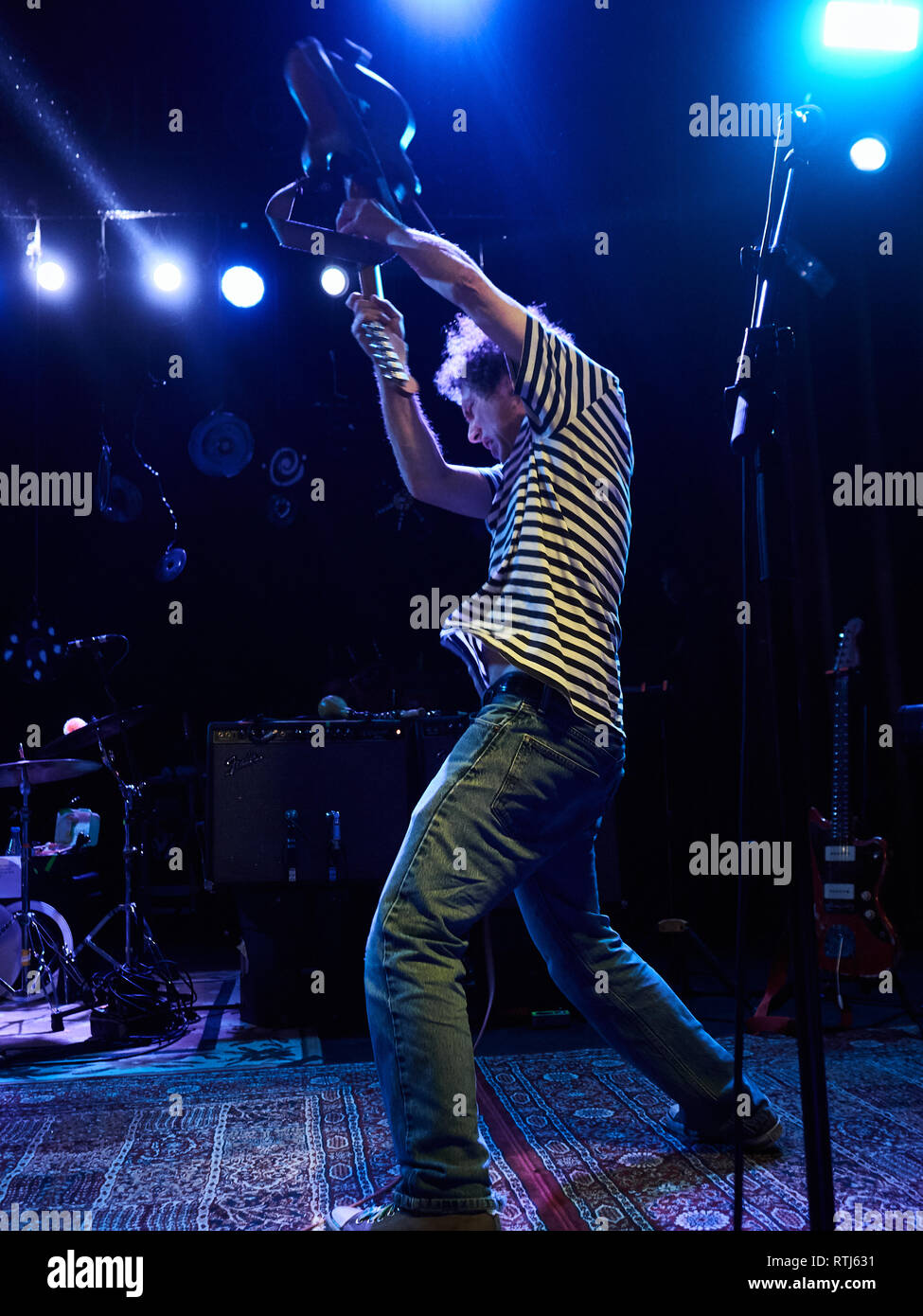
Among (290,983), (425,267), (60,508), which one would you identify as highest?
(60,508)

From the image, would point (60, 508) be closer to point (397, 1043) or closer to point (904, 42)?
point (904, 42)

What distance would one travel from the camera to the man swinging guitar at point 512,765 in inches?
63.6

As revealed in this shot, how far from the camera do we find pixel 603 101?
517 centimetres

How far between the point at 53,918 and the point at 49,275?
396cm

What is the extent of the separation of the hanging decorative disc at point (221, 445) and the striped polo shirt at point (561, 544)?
543 centimetres

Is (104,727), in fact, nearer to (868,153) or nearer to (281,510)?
(281,510)

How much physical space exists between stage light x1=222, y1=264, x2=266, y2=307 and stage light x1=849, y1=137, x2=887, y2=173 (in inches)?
139

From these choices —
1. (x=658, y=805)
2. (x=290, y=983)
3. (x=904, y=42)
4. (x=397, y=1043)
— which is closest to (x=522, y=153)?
(x=904, y=42)

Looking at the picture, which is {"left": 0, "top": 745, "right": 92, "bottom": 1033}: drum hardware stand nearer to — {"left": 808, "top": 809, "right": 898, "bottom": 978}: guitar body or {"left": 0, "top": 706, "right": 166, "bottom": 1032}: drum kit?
{"left": 0, "top": 706, "right": 166, "bottom": 1032}: drum kit

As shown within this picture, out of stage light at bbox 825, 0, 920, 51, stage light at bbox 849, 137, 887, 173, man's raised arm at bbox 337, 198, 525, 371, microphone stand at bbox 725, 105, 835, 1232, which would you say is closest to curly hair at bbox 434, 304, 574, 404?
man's raised arm at bbox 337, 198, 525, 371

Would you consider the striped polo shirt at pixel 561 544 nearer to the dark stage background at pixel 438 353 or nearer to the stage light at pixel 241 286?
the dark stage background at pixel 438 353

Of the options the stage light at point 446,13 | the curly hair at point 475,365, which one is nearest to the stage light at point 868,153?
the stage light at point 446,13

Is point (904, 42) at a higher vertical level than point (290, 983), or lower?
higher
